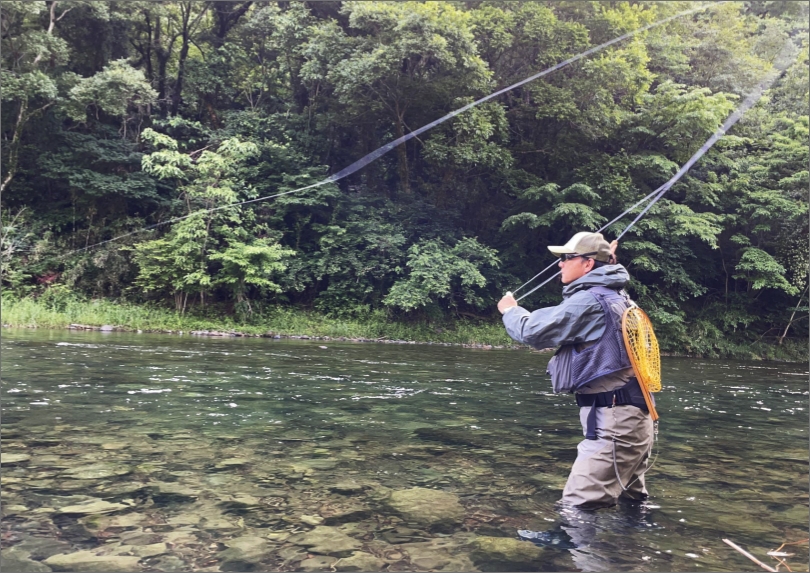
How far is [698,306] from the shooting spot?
792 inches

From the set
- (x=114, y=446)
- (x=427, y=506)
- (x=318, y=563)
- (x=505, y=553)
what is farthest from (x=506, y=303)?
(x=114, y=446)

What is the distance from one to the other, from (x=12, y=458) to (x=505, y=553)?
3170 millimetres

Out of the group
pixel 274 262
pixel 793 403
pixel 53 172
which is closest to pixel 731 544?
pixel 793 403

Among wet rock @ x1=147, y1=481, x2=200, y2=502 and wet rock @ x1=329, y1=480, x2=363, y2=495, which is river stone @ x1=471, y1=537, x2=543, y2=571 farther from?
wet rock @ x1=147, y1=481, x2=200, y2=502

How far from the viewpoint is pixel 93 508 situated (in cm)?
305

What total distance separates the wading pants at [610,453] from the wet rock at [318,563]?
1.43 m

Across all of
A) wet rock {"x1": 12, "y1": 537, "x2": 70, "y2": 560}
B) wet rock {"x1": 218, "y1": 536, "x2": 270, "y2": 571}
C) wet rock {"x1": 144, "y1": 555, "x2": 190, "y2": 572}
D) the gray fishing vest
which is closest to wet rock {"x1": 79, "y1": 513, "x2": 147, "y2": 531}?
wet rock {"x1": 12, "y1": 537, "x2": 70, "y2": 560}

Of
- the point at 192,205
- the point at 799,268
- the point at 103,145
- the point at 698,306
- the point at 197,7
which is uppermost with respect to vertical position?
the point at 197,7

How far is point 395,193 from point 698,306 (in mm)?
10781

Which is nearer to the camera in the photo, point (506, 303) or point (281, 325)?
Answer: point (506, 303)

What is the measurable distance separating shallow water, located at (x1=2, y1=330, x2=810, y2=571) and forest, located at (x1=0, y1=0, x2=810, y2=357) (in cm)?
1023

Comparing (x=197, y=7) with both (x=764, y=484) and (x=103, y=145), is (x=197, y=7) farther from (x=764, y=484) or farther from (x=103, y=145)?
(x=764, y=484)

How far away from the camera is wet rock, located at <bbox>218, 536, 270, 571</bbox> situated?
251 cm

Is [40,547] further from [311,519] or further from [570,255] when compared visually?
[570,255]
